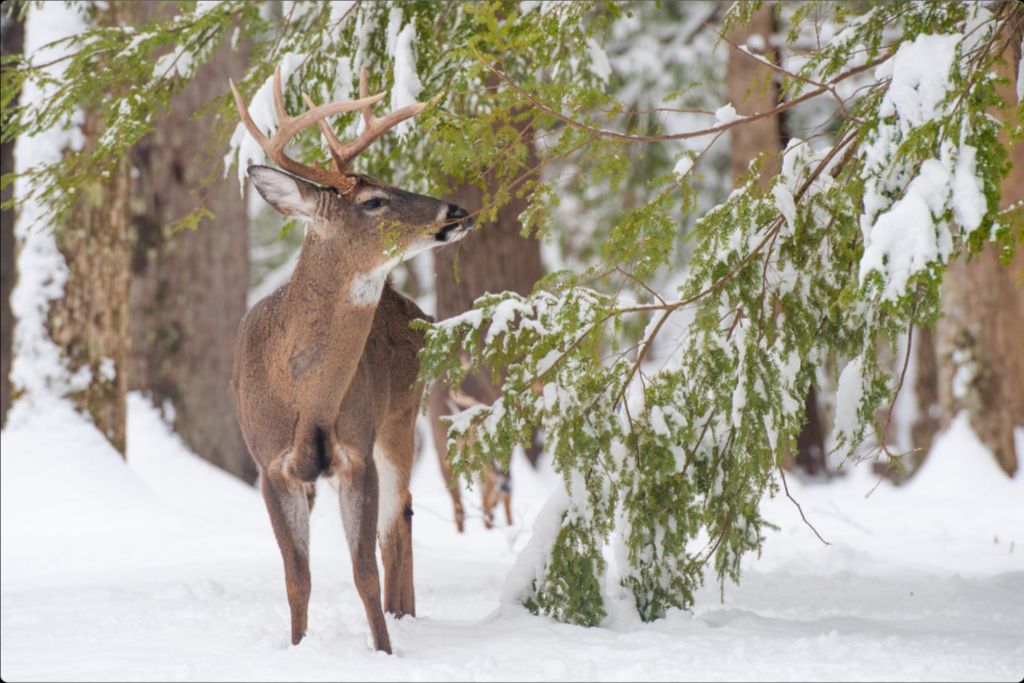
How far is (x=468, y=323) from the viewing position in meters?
5.43

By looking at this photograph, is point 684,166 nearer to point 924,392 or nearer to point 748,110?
point 748,110

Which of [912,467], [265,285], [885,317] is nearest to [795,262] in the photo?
[885,317]

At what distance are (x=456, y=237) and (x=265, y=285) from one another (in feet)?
59.2

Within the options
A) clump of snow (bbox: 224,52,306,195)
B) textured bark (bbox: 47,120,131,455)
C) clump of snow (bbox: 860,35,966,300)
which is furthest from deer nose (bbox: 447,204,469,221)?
textured bark (bbox: 47,120,131,455)

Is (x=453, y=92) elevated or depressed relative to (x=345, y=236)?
elevated

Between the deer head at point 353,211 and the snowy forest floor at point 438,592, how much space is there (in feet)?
4.99

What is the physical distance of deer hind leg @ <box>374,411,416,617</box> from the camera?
5.95 m

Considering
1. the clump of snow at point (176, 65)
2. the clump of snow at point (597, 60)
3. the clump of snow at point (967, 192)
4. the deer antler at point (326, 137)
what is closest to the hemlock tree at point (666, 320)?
the deer antler at point (326, 137)

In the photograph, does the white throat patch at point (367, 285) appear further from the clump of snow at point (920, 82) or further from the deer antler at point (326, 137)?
the clump of snow at point (920, 82)

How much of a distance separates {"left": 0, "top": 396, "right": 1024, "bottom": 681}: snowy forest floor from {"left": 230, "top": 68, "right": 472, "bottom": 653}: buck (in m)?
0.52

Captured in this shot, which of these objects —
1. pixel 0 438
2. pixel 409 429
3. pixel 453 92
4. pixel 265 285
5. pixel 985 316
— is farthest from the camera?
pixel 265 285

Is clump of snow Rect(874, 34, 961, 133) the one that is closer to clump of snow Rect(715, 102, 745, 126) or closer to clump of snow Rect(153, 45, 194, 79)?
clump of snow Rect(715, 102, 745, 126)

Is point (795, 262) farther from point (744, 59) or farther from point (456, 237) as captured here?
point (744, 59)

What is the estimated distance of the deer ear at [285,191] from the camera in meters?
5.11
